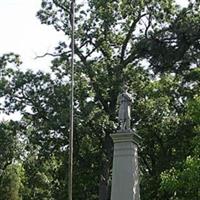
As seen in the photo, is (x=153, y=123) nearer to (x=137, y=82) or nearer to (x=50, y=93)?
(x=137, y=82)

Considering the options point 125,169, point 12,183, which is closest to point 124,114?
point 125,169

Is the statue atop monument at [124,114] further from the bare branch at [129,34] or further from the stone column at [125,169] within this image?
the bare branch at [129,34]

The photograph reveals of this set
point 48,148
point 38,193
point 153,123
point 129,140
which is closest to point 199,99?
point 129,140

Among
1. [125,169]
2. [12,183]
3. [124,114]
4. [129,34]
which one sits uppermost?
[129,34]

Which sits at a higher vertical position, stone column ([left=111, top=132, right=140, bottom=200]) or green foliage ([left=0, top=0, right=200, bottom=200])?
green foliage ([left=0, top=0, right=200, bottom=200])

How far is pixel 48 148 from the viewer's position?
2220 cm

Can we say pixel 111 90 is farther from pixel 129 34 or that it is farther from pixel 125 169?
pixel 125 169

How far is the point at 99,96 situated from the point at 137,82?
1.80m

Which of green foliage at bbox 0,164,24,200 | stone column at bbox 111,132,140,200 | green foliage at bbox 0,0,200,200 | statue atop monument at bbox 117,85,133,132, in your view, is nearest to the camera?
stone column at bbox 111,132,140,200

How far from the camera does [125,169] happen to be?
40.5 feet

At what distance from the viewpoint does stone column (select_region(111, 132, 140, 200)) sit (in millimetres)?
12234

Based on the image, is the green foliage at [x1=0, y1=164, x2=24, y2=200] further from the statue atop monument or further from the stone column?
the stone column

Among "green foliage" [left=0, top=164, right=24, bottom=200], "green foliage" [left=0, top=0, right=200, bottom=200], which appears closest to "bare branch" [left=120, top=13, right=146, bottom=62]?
"green foliage" [left=0, top=0, right=200, bottom=200]

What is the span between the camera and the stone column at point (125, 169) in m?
12.2
